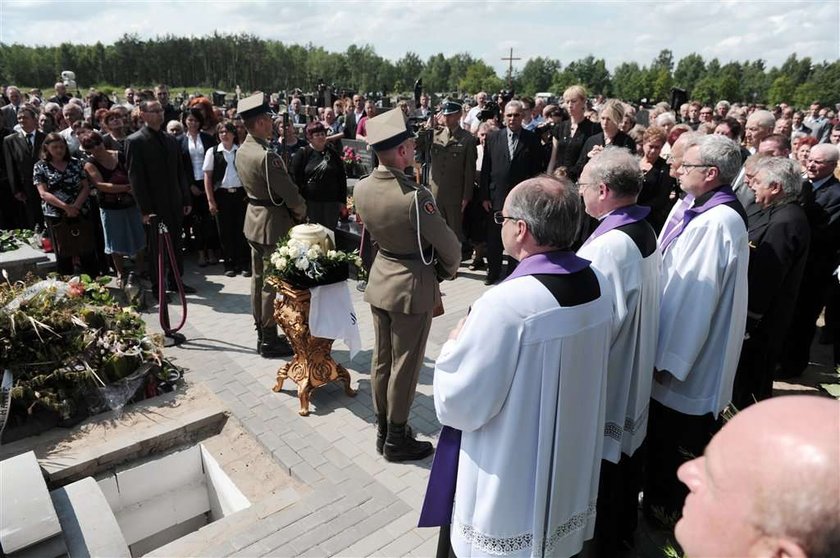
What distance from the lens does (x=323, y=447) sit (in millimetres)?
4156

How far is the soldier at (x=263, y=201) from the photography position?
5.21 m

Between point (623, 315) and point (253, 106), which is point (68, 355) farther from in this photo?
point (623, 315)

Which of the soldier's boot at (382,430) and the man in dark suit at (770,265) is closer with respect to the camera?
the man in dark suit at (770,265)

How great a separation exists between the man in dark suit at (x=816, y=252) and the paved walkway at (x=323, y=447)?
376mm

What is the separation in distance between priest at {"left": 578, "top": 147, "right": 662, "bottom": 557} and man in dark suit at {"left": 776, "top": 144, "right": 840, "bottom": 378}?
9.24ft

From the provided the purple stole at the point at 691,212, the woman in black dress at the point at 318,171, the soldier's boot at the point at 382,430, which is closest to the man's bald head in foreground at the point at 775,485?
the purple stole at the point at 691,212

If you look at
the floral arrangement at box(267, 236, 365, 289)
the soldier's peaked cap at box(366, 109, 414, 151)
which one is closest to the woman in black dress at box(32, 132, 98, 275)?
the floral arrangement at box(267, 236, 365, 289)

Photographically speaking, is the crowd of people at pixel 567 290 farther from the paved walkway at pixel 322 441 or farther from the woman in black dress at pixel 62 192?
the paved walkway at pixel 322 441

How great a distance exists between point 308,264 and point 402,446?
155 cm

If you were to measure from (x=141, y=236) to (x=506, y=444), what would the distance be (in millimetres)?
6209

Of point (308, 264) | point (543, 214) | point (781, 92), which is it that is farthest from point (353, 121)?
point (781, 92)

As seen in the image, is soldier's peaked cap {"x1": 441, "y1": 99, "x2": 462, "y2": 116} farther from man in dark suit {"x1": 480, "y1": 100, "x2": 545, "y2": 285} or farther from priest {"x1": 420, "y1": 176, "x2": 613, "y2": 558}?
priest {"x1": 420, "y1": 176, "x2": 613, "y2": 558}

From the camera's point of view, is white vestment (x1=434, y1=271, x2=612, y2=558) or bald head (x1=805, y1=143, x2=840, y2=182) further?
bald head (x1=805, y1=143, x2=840, y2=182)

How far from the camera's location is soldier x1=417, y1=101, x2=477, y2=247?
7551 mm
